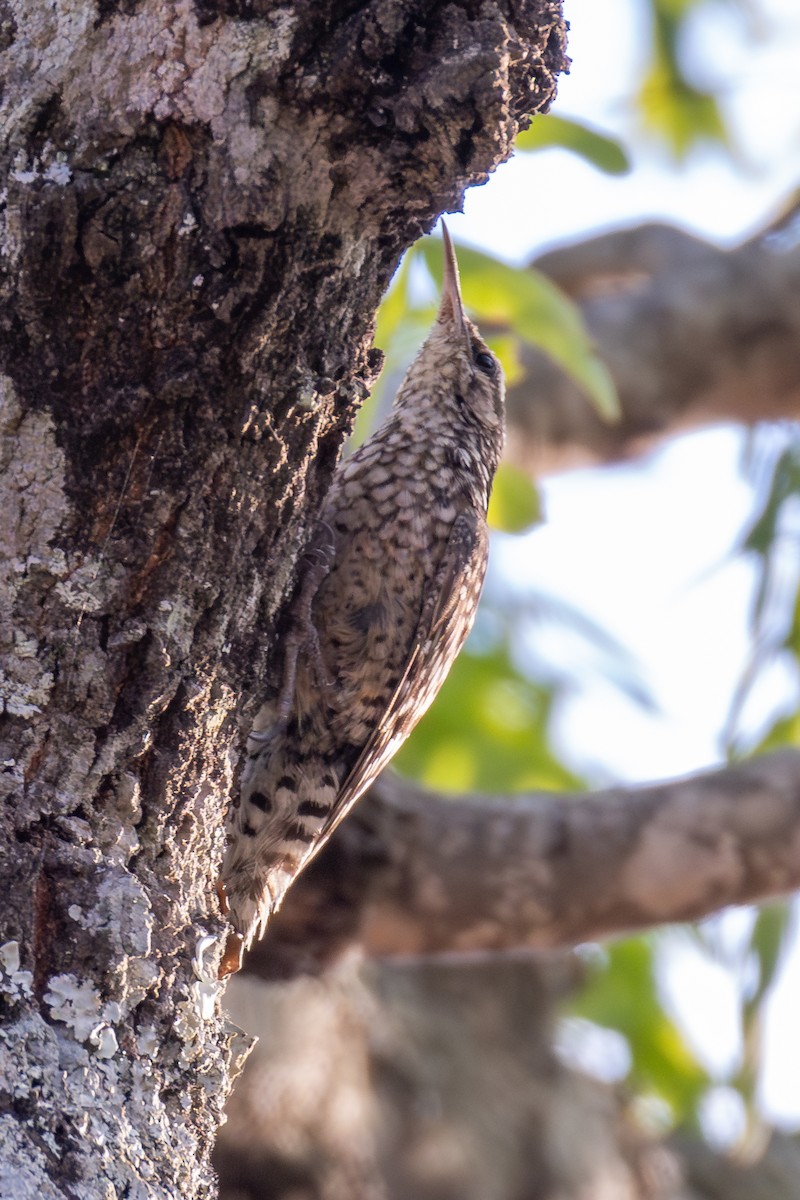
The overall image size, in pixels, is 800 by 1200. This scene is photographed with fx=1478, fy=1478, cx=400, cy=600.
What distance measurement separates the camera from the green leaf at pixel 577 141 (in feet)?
11.5

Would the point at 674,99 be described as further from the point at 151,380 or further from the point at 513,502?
the point at 151,380

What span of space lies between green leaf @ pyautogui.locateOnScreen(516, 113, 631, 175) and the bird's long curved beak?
0.36m

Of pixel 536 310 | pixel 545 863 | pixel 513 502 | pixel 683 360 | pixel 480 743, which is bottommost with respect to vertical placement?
pixel 545 863

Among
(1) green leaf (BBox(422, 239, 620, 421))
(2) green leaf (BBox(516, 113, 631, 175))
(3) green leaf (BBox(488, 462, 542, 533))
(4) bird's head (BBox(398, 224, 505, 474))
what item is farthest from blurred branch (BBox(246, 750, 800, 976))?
(2) green leaf (BBox(516, 113, 631, 175))

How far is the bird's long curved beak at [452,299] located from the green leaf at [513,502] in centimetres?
38

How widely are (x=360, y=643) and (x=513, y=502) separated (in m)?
0.74

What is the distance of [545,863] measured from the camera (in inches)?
164

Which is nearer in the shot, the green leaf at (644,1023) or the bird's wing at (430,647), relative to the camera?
the bird's wing at (430,647)

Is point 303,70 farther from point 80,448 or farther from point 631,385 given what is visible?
point 631,385

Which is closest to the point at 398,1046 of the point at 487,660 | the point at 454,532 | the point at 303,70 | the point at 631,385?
the point at 487,660

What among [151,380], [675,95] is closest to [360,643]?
[151,380]

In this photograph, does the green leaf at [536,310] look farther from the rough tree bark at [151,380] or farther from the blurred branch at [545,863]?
the rough tree bark at [151,380]

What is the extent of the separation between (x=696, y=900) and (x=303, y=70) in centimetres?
299

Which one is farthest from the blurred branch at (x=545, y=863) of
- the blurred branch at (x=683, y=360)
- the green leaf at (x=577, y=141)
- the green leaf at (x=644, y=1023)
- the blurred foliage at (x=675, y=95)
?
the blurred foliage at (x=675, y=95)
